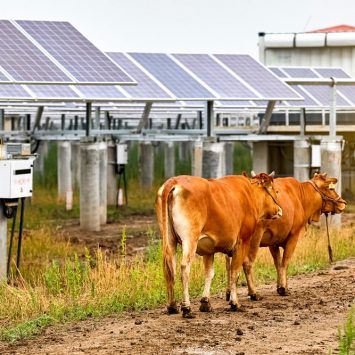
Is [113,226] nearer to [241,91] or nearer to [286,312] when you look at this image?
[241,91]

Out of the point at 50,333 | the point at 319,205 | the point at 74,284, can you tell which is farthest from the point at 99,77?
the point at 50,333

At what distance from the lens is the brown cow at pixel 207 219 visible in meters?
13.3

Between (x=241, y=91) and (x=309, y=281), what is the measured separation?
13.2 metres

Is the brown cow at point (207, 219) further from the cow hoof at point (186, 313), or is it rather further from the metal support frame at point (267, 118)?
the metal support frame at point (267, 118)

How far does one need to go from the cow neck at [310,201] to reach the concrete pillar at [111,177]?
57.8 feet

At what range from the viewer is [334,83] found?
1031 inches

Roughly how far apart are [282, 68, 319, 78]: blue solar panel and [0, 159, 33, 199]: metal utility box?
2066cm

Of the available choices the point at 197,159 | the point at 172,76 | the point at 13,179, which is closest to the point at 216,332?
the point at 13,179

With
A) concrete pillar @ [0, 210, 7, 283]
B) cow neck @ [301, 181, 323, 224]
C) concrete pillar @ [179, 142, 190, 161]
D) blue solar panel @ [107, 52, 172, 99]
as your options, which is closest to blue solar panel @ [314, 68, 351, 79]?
blue solar panel @ [107, 52, 172, 99]

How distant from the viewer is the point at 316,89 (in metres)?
38.2

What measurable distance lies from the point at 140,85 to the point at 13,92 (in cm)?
446

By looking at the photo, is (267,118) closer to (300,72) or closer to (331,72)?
(300,72)

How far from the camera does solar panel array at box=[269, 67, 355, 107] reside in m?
36.2

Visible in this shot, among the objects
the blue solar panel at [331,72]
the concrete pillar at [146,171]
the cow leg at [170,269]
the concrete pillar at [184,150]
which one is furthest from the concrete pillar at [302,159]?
Answer: the concrete pillar at [184,150]
